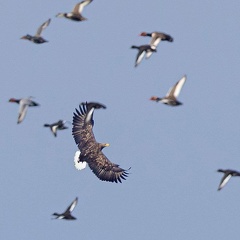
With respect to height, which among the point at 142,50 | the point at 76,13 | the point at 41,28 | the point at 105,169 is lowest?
the point at 105,169

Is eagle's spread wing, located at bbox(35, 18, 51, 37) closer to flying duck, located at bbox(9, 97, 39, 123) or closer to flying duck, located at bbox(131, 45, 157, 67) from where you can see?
flying duck, located at bbox(131, 45, 157, 67)

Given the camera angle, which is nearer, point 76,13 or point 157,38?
point 76,13

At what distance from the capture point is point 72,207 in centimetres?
7844

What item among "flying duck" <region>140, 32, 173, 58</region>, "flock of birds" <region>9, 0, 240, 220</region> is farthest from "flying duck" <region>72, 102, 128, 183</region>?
"flying duck" <region>140, 32, 173, 58</region>

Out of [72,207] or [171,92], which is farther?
[72,207]

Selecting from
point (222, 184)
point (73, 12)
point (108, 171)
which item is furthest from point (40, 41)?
point (222, 184)

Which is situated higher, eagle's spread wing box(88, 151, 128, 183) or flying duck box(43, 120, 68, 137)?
flying duck box(43, 120, 68, 137)

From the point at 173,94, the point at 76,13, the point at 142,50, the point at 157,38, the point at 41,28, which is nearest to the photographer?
the point at 173,94

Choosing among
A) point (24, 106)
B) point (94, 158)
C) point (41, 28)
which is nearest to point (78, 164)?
point (94, 158)

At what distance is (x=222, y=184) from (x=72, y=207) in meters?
8.90

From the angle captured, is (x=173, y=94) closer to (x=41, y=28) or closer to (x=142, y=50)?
(x=142, y=50)

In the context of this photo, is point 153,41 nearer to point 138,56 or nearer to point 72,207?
point 138,56

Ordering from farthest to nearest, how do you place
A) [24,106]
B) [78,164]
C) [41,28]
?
1. [78,164]
2. [41,28]
3. [24,106]

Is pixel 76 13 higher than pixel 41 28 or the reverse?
the reverse
